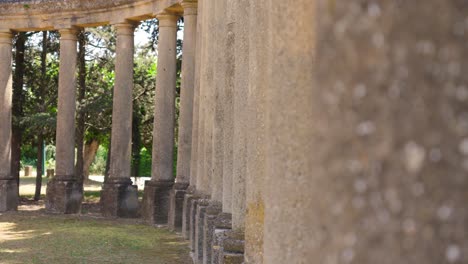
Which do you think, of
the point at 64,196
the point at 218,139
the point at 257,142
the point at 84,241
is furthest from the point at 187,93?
the point at 257,142

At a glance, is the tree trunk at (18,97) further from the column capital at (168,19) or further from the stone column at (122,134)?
the column capital at (168,19)

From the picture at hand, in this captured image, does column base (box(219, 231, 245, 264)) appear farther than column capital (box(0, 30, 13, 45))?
No

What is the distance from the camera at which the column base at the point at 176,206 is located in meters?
39.4

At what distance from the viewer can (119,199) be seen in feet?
150

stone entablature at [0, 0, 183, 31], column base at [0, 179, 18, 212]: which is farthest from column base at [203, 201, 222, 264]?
column base at [0, 179, 18, 212]

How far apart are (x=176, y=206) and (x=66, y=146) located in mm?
13295

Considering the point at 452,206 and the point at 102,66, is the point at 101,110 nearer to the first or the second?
the point at 102,66

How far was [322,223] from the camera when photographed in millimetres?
3062

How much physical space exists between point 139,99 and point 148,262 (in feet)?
112

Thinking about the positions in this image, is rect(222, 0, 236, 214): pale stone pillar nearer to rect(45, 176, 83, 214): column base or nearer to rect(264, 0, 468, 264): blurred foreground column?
rect(264, 0, 468, 264): blurred foreground column

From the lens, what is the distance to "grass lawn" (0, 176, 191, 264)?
93.8 ft

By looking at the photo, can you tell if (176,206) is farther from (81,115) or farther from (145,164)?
(145,164)

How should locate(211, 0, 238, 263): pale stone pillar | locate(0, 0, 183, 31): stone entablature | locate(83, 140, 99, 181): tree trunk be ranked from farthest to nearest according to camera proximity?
locate(83, 140, 99, 181): tree trunk
locate(0, 0, 183, 31): stone entablature
locate(211, 0, 238, 263): pale stone pillar

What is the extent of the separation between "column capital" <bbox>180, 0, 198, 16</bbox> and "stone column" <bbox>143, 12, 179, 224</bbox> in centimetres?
307
